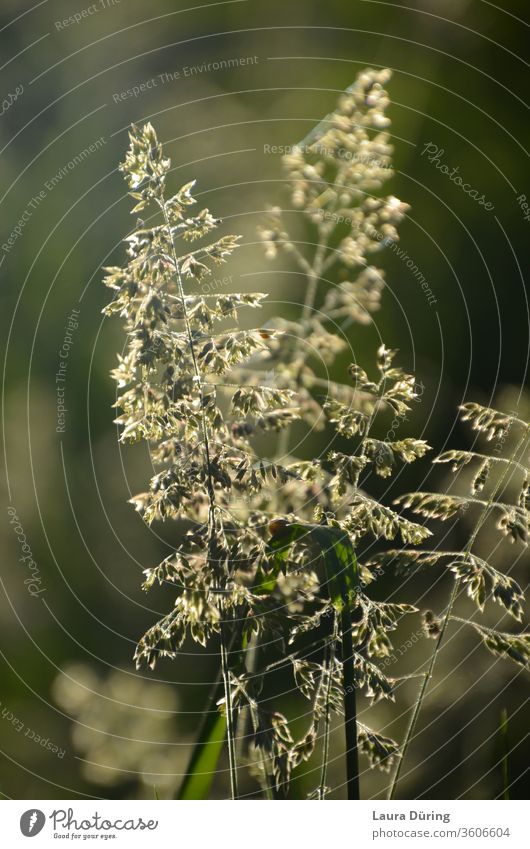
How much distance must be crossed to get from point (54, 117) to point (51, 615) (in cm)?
74

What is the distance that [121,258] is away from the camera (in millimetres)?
1084

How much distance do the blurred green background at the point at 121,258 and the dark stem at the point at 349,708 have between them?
0.25 metres

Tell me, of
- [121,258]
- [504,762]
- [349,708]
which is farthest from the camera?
[121,258]

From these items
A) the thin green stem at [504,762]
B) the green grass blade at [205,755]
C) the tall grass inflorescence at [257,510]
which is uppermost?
the tall grass inflorescence at [257,510]

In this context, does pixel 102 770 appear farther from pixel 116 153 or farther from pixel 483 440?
pixel 116 153

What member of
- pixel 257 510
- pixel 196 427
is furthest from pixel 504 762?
pixel 196 427

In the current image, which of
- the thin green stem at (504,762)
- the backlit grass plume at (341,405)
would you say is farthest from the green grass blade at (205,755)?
the thin green stem at (504,762)
